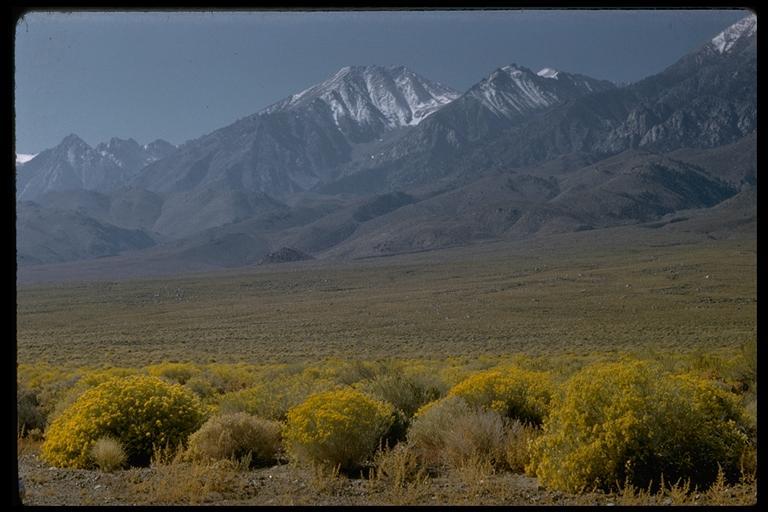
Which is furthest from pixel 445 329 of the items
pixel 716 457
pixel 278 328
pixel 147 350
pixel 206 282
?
pixel 206 282

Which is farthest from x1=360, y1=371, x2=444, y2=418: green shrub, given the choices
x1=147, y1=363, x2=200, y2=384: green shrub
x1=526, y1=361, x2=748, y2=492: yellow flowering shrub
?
x1=147, y1=363, x2=200, y2=384: green shrub

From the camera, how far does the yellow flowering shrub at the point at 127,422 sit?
282 inches

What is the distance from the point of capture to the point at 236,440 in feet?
23.7

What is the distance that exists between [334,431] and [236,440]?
130 cm

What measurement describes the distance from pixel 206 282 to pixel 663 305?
6572 cm

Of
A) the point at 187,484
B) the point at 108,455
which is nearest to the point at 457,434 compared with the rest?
the point at 187,484

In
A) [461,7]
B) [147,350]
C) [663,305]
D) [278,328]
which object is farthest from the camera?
[663,305]

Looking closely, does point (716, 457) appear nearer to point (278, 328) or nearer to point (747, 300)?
point (278, 328)

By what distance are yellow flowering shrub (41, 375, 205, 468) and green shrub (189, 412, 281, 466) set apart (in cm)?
40

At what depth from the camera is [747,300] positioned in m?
46.9

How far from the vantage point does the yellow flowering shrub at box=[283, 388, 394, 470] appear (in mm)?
6539

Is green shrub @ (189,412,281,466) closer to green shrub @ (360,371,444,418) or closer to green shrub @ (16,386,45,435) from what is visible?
green shrub @ (360,371,444,418)

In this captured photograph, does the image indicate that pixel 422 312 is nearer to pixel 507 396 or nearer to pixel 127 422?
pixel 507 396

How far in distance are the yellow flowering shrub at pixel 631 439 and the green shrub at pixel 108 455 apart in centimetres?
390
